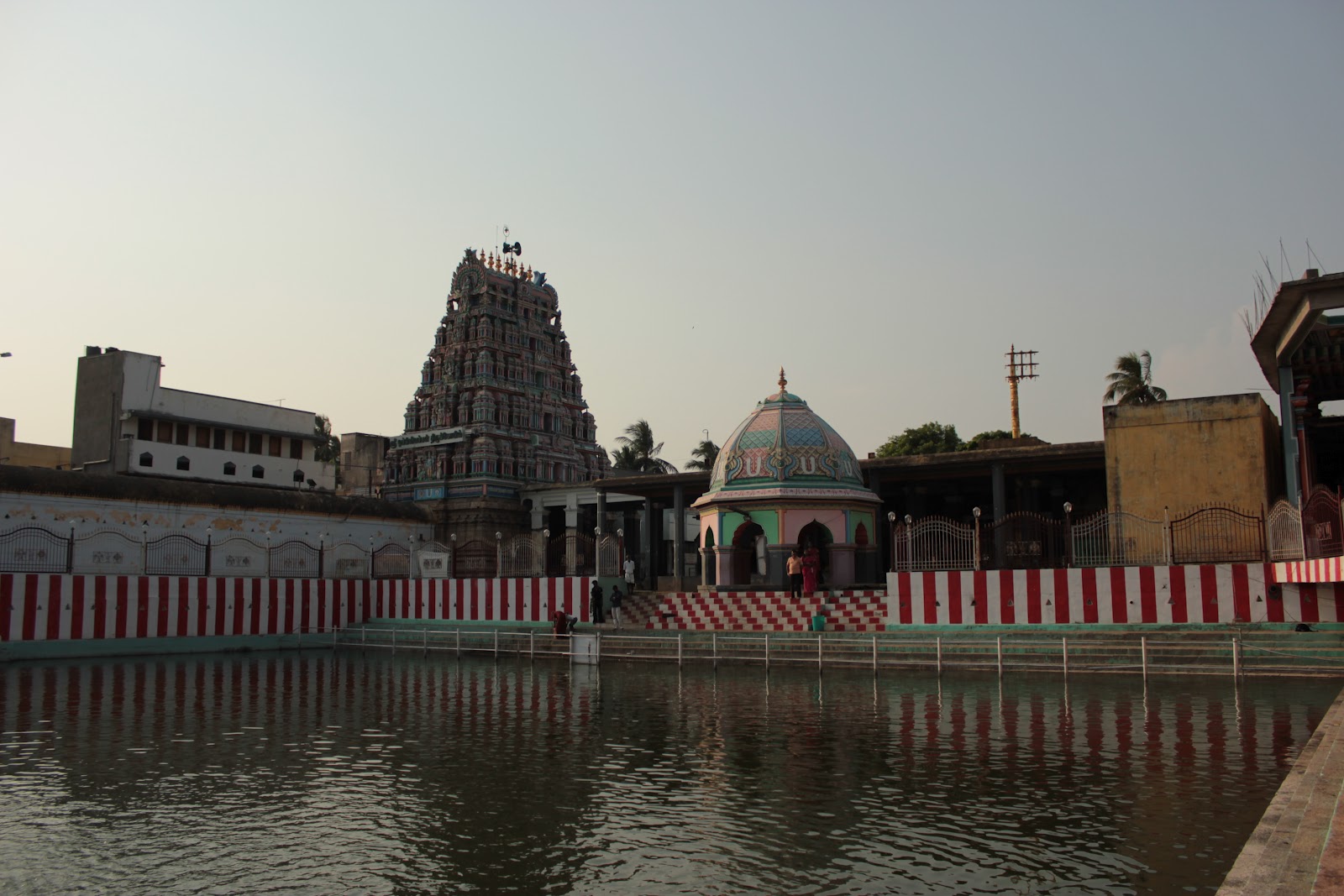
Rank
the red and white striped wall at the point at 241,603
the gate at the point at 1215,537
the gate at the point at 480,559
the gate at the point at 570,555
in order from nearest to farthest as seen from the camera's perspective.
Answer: the gate at the point at 1215,537 → the red and white striped wall at the point at 241,603 → the gate at the point at 570,555 → the gate at the point at 480,559

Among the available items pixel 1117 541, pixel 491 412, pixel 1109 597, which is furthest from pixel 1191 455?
Result: pixel 491 412

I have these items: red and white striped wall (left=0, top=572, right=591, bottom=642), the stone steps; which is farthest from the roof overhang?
red and white striped wall (left=0, top=572, right=591, bottom=642)

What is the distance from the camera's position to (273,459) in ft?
159

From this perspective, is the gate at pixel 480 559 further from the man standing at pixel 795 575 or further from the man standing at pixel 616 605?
the man standing at pixel 795 575

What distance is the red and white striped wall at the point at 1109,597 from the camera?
21.0 metres

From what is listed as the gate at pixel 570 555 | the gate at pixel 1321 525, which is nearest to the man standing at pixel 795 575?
the gate at pixel 570 555

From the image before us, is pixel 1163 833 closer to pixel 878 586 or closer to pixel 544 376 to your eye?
pixel 878 586

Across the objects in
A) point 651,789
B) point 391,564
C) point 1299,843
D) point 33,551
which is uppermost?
point 33,551

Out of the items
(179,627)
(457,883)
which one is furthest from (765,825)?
(179,627)

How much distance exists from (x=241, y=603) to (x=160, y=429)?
1608 centimetres

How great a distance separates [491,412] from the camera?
174ft

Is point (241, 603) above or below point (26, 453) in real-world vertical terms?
below

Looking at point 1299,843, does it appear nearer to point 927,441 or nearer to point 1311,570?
point 1311,570

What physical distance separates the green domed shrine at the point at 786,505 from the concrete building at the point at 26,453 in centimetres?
3196
